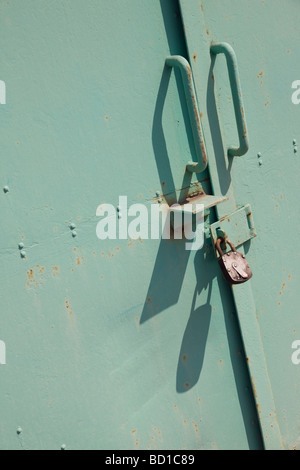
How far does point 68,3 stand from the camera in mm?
1512

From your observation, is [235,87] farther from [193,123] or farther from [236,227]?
[236,227]

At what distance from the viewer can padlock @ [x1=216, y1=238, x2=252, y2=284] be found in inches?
71.7

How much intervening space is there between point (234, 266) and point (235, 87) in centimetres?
52

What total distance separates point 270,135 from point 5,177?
988mm

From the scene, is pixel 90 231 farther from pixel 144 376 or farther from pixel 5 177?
pixel 144 376

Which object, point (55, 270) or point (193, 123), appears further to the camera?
point (193, 123)

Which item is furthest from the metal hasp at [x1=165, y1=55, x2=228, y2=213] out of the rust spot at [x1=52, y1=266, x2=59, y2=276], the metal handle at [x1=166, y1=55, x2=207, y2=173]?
the rust spot at [x1=52, y1=266, x2=59, y2=276]

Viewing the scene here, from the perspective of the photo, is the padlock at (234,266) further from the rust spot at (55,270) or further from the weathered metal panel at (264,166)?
the rust spot at (55,270)

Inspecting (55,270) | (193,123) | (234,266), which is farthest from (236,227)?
(55,270)

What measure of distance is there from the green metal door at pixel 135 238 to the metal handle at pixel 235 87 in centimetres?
5

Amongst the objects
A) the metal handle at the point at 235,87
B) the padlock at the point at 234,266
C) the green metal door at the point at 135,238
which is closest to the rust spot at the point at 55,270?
the green metal door at the point at 135,238

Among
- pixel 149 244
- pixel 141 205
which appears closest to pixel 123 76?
pixel 141 205

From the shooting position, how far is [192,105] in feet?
5.78

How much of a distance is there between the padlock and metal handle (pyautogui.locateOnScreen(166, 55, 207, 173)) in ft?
0.86
